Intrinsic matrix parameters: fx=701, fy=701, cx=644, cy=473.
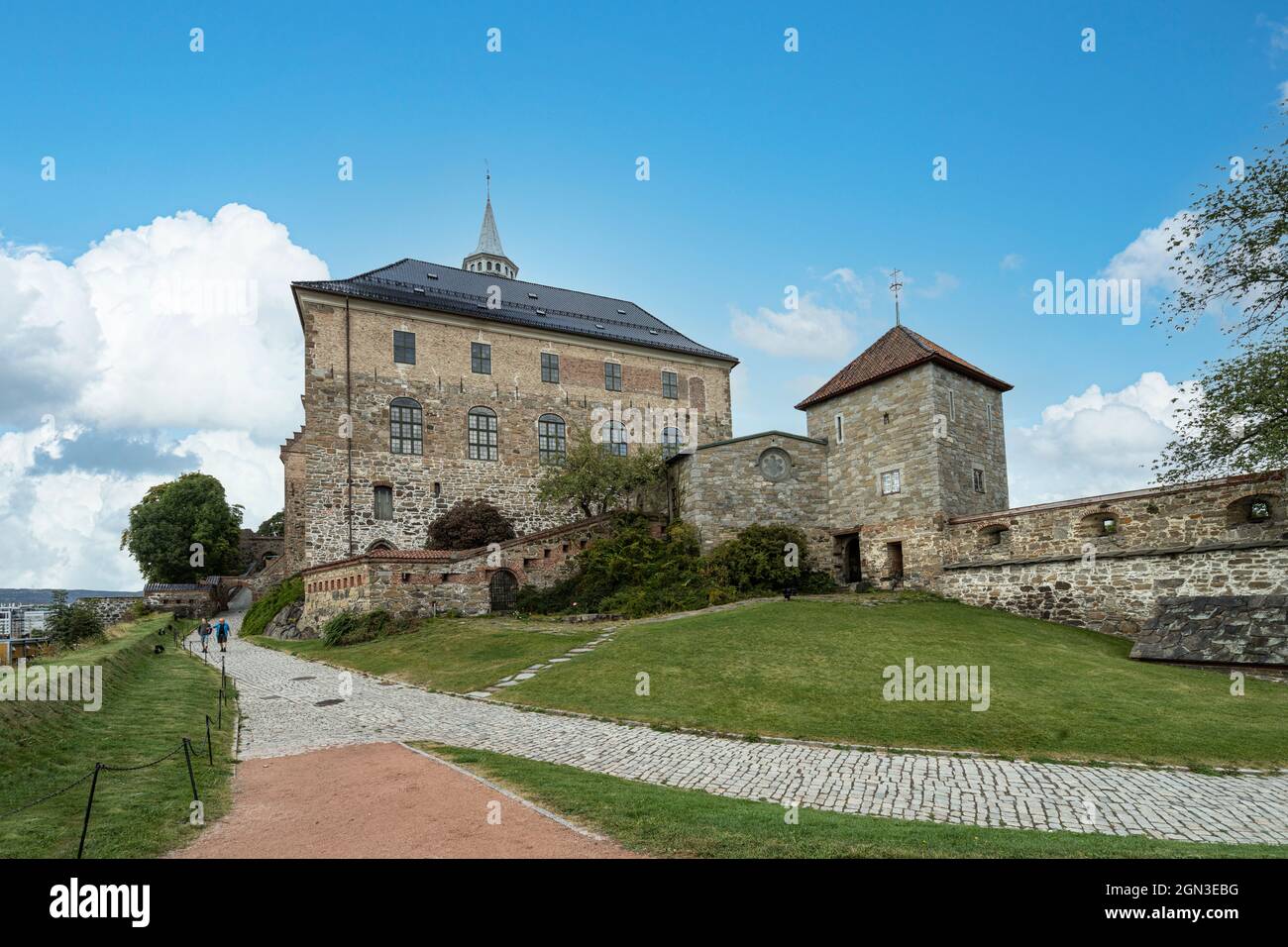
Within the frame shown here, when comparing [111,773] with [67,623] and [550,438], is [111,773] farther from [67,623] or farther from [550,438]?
[550,438]

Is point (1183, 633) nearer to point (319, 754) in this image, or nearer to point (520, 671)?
point (520, 671)

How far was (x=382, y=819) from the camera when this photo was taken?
685 centimetres

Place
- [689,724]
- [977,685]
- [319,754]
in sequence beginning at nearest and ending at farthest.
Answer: [319,754] → [689,724] → [977,685]

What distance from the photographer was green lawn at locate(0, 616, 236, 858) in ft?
21.0

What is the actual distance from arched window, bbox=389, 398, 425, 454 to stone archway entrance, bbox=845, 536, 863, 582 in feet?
67.5

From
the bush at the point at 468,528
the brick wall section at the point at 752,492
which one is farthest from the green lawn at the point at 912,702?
the bush at the point at 468,528

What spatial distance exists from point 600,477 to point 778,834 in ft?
85.6

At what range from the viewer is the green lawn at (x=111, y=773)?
6391mm

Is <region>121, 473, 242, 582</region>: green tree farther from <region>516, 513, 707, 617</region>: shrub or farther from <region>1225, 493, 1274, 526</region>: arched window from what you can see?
<region>1225, 493, 1274, 526</region>: arched window

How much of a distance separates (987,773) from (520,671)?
416 inches

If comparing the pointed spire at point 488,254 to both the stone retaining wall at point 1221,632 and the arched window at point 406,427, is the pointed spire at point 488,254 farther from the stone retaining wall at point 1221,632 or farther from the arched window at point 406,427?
the stone retaining wall at point 1221,632
